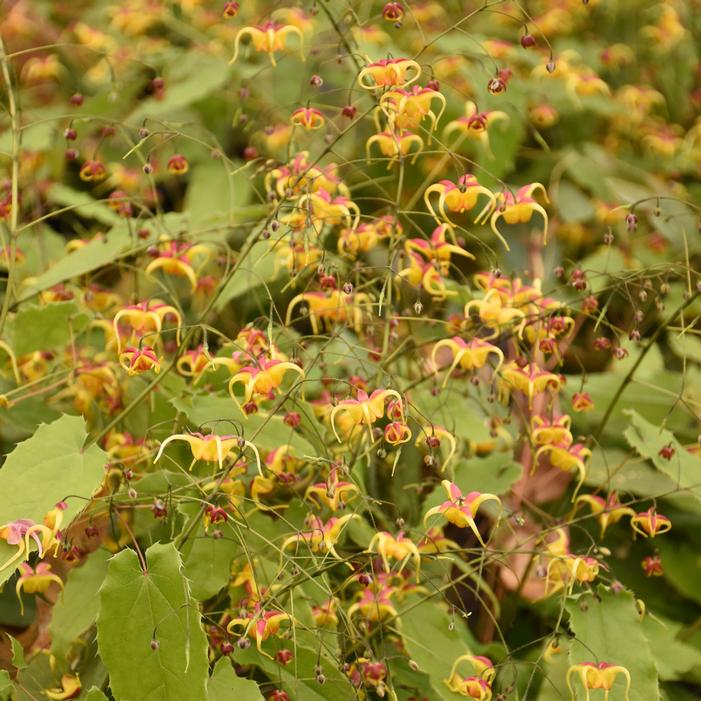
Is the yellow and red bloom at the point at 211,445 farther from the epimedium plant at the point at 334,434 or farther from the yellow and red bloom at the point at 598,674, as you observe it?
the yellow and red bloom at the point at 598,674

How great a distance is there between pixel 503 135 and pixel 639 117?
42 centimetres

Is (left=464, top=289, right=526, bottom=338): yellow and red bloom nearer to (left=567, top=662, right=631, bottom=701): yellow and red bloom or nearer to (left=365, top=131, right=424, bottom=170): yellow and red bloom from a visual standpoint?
(left=365, top=131, right=424, bottom=170): yellow and red bloom

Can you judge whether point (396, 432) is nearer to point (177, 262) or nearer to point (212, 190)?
point (177, 262)

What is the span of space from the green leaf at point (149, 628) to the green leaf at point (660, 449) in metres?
0.53

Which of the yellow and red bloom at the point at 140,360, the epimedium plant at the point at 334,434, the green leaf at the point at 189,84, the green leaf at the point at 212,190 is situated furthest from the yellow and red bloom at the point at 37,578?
the green leaf at the point at 189,84

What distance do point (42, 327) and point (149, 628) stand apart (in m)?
0.44

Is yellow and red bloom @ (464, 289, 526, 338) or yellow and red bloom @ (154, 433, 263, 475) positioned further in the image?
yellow and red bloom @ (464, 289, 526, 338)

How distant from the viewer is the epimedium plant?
3.19 feet

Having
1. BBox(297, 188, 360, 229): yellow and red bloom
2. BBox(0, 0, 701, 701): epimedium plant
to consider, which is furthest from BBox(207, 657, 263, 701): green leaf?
BBox(297, 188, 360, 229): yellow and red bloom

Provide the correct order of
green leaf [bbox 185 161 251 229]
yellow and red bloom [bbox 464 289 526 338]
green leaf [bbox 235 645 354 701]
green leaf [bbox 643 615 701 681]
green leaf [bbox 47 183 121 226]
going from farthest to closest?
green leaf [bbox 185 161 251 229] < green leaf [bbox 47 183 121 226] < green leaf [bbox 643 615 701 681] < yellow and red bloom [bbox 464 289 526 338] < green leaf [bbox 235 645 354 701]

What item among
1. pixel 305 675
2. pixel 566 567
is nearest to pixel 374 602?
pixel 305 675

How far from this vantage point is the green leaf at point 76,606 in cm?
106

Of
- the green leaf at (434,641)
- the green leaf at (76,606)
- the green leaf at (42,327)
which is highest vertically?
the green leaf at (42,327)

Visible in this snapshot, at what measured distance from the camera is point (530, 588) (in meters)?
1.41
